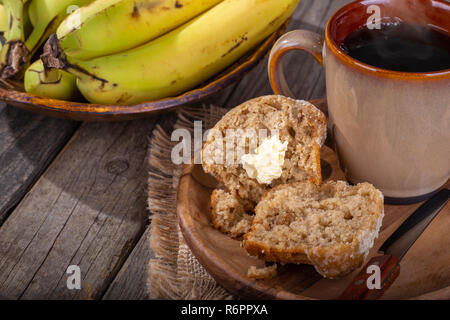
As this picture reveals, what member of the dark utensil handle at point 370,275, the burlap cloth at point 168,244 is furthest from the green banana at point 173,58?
the dark utensil handle at point 370,275

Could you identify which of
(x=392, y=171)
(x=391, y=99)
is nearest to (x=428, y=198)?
(x=392, y=171)

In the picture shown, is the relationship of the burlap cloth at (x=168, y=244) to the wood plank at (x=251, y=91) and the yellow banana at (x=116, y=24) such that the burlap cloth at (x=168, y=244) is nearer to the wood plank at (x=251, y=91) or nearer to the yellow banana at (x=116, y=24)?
the wood plank at (x=251, y=91)

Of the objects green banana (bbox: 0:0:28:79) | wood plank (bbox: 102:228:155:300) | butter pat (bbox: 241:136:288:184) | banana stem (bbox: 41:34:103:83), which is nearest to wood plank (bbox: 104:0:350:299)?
wood plank (bbox: 102:228:155:300)

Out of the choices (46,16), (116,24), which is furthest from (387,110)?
(46,16)

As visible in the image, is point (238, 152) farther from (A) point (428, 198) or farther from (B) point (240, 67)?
(A) point (428, 198)

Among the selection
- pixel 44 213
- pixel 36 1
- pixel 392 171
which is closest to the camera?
pixel 392 171

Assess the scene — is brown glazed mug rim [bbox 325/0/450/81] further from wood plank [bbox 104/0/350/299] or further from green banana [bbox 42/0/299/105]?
wood plank [bbox 104/0/350/299]
